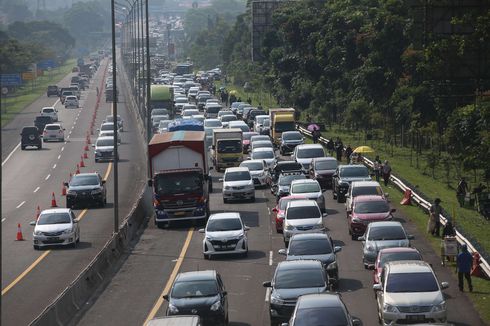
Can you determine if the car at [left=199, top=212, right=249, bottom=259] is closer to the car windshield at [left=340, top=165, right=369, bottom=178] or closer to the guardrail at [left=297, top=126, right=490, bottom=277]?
the guardrail at [left=297, top=126, right=490, bottom=277]

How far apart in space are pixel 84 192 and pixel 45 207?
3349 mm

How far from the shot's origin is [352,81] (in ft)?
317

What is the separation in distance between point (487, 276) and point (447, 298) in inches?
110

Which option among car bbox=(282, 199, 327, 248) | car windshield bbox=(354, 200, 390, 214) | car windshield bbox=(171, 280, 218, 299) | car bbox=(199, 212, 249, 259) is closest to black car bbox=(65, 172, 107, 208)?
car bbox=(282, 199, 327, 248)

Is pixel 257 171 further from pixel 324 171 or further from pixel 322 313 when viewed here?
pixel 322 313

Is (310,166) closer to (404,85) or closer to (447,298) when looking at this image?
(404,85)

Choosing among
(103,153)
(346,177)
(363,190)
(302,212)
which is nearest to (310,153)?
(346,177)

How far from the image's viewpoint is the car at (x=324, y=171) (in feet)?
188

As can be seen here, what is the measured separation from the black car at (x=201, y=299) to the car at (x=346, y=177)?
86.2ft

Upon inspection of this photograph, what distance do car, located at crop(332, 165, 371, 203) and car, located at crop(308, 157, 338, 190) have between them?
141 inches

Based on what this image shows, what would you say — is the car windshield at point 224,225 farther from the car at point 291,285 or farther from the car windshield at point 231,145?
the car windshield at point 231,145

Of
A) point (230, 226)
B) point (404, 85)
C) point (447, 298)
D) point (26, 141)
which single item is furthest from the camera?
point (26, 141)

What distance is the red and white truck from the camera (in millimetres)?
46094

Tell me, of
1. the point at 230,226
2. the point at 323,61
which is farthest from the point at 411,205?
the point at 323,61
